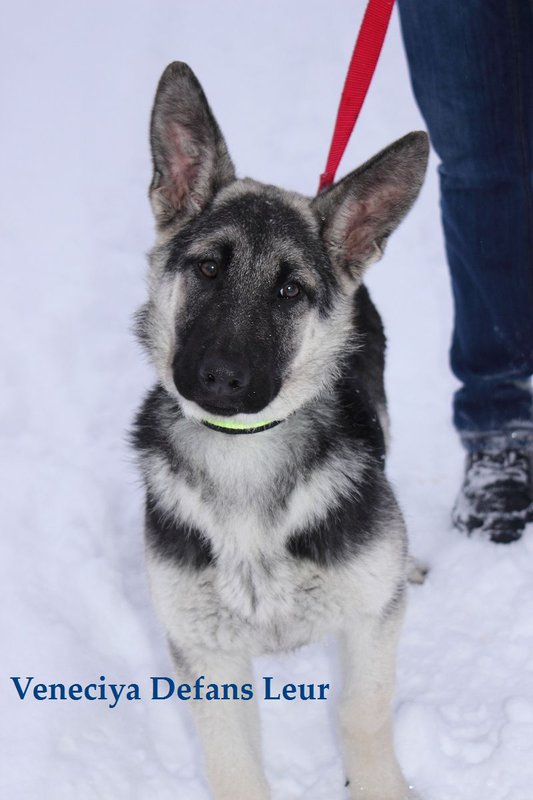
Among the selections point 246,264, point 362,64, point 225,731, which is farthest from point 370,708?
point 362,64

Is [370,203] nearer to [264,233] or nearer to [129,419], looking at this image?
[264,233]

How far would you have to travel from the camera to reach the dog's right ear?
281 centimetres

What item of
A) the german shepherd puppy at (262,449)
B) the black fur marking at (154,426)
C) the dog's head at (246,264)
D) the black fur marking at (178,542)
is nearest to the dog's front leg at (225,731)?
the german shepherd puppy at (262,449)

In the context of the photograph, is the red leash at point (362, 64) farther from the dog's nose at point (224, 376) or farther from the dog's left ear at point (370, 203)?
the dog's nose at point (224, 376)

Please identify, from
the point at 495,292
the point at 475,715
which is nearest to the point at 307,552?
the point at 475,715

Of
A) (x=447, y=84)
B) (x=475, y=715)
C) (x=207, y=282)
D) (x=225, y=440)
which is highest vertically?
(x=447, y=84)

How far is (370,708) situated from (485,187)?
214 centimetres

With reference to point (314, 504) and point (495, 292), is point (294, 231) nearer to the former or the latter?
point (314, 504)

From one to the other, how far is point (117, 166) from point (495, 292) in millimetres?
3763

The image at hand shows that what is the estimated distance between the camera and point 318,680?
3.71 meters

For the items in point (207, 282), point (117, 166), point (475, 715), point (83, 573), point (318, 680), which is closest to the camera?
point (207, 282)

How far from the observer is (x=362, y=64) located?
10.4 feet

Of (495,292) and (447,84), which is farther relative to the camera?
(495,292)

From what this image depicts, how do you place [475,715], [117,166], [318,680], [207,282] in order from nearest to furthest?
[207,282] → [475,715] → [318,680] → [117,166]
